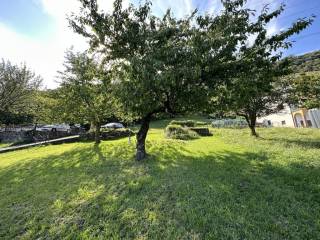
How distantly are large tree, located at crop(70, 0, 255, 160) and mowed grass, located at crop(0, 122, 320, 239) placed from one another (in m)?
2.80

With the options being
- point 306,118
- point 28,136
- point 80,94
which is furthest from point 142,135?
point 28,136

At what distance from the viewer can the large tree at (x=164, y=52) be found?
718 centimetres

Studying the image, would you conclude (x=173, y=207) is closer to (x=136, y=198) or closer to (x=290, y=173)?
(x=136, y=198)

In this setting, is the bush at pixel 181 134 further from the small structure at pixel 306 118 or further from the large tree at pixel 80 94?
the small structure at pixel 306 118

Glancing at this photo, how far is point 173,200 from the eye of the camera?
5617 millimetres

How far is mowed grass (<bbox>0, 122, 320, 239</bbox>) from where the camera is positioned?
4.33 meters

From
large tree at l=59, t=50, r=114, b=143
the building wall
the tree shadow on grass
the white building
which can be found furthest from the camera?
the building wall

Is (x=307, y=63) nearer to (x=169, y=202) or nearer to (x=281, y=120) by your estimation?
(x=281, y=120)

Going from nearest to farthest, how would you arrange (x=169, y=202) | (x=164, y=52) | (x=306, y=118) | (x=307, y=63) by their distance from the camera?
(x=169, y=202) < (x=164, y=52) < (x=307, y=63) < (x=306, y=118)

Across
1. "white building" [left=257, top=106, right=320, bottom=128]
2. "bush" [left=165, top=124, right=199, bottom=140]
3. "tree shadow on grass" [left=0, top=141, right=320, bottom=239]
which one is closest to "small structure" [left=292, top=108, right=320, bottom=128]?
"white building" [left=257, top=106, right=320, bottom=128]

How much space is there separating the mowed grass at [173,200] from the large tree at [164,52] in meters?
2.80

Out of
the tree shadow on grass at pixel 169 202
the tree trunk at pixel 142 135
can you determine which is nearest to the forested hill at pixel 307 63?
the tree shadow on grass at pixel 169 202

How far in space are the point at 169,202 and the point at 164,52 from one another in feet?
15.5

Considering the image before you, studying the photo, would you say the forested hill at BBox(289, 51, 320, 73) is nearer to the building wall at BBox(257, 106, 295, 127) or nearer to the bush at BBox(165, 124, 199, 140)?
the building wall at BBox(257, 106, 295, 127)
